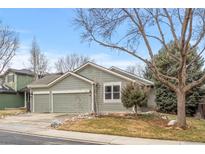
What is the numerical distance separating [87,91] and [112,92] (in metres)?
2.21

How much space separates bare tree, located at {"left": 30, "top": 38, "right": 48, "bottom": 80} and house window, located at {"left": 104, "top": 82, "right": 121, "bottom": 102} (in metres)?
22.4

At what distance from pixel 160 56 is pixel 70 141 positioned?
18.0 m

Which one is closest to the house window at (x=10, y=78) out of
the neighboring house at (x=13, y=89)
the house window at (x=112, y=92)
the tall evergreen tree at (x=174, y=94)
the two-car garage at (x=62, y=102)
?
the neighboring house at (x=13, y=89)

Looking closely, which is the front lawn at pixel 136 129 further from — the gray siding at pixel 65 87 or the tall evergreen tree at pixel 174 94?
the gray siding at pixel 65 87

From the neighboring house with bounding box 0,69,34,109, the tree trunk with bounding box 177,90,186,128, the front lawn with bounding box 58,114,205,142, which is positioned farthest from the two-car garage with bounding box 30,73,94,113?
the tree trunk with bounding box 177,90,186,128

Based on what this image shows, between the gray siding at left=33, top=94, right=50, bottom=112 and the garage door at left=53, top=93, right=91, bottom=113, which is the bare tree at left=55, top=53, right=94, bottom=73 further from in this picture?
the garage door at left=53, top=93, right=91, bottom=113

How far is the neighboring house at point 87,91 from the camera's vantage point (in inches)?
1000

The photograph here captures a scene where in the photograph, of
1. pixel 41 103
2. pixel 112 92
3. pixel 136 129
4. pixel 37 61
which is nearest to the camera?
pixel 136 129

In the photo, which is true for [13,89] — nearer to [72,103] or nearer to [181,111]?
[72,103]

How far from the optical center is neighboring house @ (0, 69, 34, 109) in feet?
127

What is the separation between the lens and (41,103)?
28969mm

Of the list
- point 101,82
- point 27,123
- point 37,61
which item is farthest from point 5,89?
point 27,123
